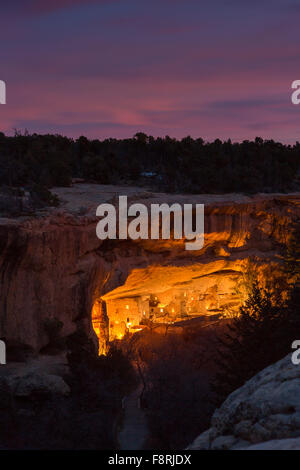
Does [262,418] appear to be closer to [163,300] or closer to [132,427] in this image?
[132,427]

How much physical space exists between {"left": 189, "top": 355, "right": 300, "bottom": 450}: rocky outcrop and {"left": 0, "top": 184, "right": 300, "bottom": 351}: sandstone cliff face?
10799 millimetres

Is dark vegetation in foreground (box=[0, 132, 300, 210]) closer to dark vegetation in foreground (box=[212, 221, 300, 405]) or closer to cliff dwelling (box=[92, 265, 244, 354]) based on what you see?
cliff dwelling (box=[92, 265, 244, 354])

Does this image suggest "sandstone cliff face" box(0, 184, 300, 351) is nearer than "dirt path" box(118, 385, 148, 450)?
No

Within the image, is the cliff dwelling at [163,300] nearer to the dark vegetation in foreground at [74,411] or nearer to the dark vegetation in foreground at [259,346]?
the dark vegetation in foreground at [74,411]

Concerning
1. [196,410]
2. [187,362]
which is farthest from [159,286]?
[196,410]

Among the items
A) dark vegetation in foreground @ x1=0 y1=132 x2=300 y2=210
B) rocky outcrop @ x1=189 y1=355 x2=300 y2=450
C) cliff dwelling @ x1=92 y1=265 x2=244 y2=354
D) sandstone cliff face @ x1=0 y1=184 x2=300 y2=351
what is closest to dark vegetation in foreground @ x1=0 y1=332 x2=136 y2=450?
sandstone cliff face @ x1=0 y1=184 x2=300 y2=351

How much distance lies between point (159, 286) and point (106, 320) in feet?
14.1

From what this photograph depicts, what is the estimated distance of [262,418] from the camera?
608 centimetres

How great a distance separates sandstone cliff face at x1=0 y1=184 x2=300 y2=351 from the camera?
17031 mm

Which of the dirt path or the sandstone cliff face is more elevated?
the sandstone cliff face

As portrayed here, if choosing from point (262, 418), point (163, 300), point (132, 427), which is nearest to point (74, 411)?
point (132, 427)

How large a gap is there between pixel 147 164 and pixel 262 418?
106 ft

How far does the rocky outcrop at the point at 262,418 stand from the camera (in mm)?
5859

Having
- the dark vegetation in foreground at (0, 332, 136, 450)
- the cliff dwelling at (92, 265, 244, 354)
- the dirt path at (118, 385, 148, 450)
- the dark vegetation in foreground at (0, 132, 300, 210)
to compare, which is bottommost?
the dirt path at (118, 385, 148, 450)
